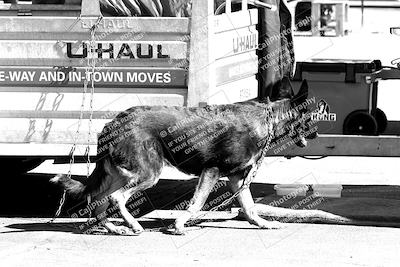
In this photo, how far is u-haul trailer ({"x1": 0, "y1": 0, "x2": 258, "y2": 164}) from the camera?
8.38 metres

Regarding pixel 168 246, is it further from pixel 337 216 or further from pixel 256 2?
pixel 256 2

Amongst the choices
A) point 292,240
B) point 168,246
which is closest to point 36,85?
point 168,246

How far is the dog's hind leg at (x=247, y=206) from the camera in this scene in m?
8.27

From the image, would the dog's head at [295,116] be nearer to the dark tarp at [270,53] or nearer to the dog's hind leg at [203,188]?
the dog's hind leg at [203,188]

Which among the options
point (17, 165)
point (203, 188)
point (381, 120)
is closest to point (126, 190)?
point (203, 188)

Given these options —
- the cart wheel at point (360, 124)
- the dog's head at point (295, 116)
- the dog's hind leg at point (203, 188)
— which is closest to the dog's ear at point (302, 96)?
the dog's head at point (295, 116)

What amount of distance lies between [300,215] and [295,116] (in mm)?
912

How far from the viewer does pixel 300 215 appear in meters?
8.52

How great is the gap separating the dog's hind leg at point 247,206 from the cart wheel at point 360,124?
3859 millimetres

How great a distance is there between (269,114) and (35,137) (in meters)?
2.12

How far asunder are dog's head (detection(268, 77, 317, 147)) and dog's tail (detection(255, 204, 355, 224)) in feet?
2.06

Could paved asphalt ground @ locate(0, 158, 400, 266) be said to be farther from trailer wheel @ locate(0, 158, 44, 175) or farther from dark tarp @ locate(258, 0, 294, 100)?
dark tarp @ locate(258, 0, 294, 100)

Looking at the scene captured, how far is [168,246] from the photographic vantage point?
767 cm

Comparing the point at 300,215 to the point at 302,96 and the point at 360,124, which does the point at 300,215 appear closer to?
the point at 302,96
